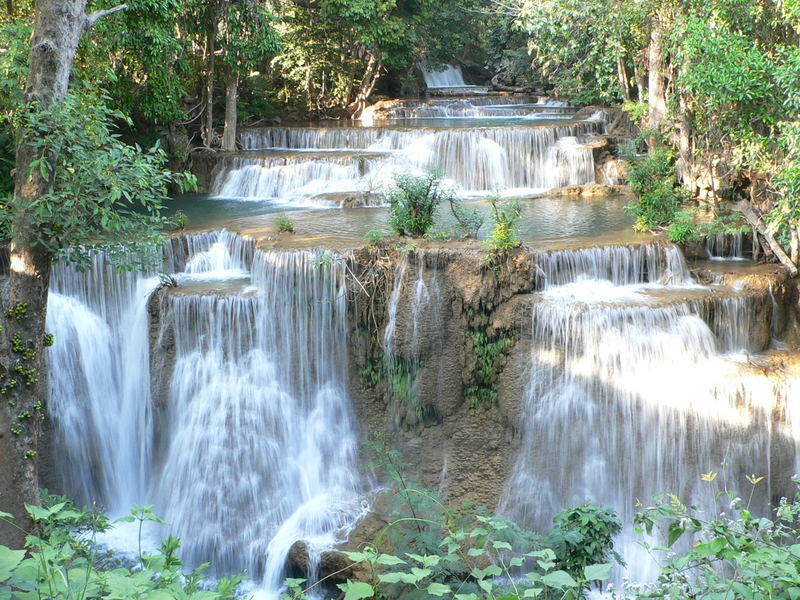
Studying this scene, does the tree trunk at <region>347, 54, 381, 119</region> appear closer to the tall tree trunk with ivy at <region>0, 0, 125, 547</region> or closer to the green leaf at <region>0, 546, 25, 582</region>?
the tall tree trunk with ivy at <region>0, 0, 125, 547</region>

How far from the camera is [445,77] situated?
34.8 m

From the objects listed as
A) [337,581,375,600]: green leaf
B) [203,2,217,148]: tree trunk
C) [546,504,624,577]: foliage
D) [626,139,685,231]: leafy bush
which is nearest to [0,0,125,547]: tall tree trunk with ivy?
[546,504,624,577]: foliage

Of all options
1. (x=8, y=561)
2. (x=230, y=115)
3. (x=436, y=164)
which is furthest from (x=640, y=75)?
(x=8, y=561)

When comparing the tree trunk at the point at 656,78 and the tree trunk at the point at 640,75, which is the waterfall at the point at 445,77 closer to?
the tree trunk at the point at 640,75

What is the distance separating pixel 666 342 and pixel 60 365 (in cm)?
767

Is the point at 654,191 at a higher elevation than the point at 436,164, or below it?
below

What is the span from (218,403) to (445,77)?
89.9ft

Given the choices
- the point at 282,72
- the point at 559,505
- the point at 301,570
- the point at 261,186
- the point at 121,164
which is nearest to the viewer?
the point at 121,164

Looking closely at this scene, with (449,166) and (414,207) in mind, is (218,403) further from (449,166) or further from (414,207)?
(449,166)

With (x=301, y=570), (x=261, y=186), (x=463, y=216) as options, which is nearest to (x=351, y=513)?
(x=301, y=570)

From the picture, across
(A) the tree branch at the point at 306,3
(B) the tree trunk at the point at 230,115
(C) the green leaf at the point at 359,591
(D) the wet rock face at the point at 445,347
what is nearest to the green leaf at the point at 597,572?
(C) the green leaf at the point at 359,591

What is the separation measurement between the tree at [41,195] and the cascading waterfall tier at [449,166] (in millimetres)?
8333

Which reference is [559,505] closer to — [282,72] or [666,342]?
[666,342]

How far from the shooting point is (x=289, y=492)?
392 inches
